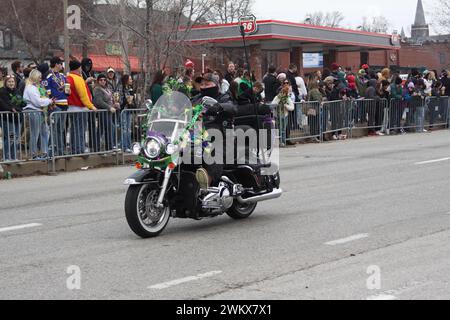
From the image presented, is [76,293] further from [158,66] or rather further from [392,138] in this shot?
[392,138]

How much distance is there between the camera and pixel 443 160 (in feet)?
53.3

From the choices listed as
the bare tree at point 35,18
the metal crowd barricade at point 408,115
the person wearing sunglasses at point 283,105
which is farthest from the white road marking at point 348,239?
the bare tree at point 35,18

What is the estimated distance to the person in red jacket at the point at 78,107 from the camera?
15498 millimetres

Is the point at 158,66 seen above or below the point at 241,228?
above

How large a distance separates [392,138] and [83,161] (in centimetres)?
1084

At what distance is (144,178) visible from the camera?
8.34 metres

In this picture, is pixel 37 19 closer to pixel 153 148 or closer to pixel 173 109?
pixel 173 109

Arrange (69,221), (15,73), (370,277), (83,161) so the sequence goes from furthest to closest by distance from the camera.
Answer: (15,73), (83,161), (69,221), (370,277)

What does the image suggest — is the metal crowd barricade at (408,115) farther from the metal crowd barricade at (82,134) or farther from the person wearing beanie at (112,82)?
the metal crowd barricade at (82,134)

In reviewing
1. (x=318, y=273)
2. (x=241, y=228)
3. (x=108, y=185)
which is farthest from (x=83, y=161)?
(x=318, y=273)

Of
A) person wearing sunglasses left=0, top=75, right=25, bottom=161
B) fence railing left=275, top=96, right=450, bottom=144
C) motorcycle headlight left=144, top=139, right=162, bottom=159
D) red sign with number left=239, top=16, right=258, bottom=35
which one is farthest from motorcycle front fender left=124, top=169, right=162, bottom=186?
fence railing left=275, top=96, right=450, bottom=144

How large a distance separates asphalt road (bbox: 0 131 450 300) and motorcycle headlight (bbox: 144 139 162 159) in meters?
0.96

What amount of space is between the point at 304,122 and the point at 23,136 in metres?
8.83

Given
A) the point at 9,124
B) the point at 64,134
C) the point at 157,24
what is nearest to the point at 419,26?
the point at 157,24
